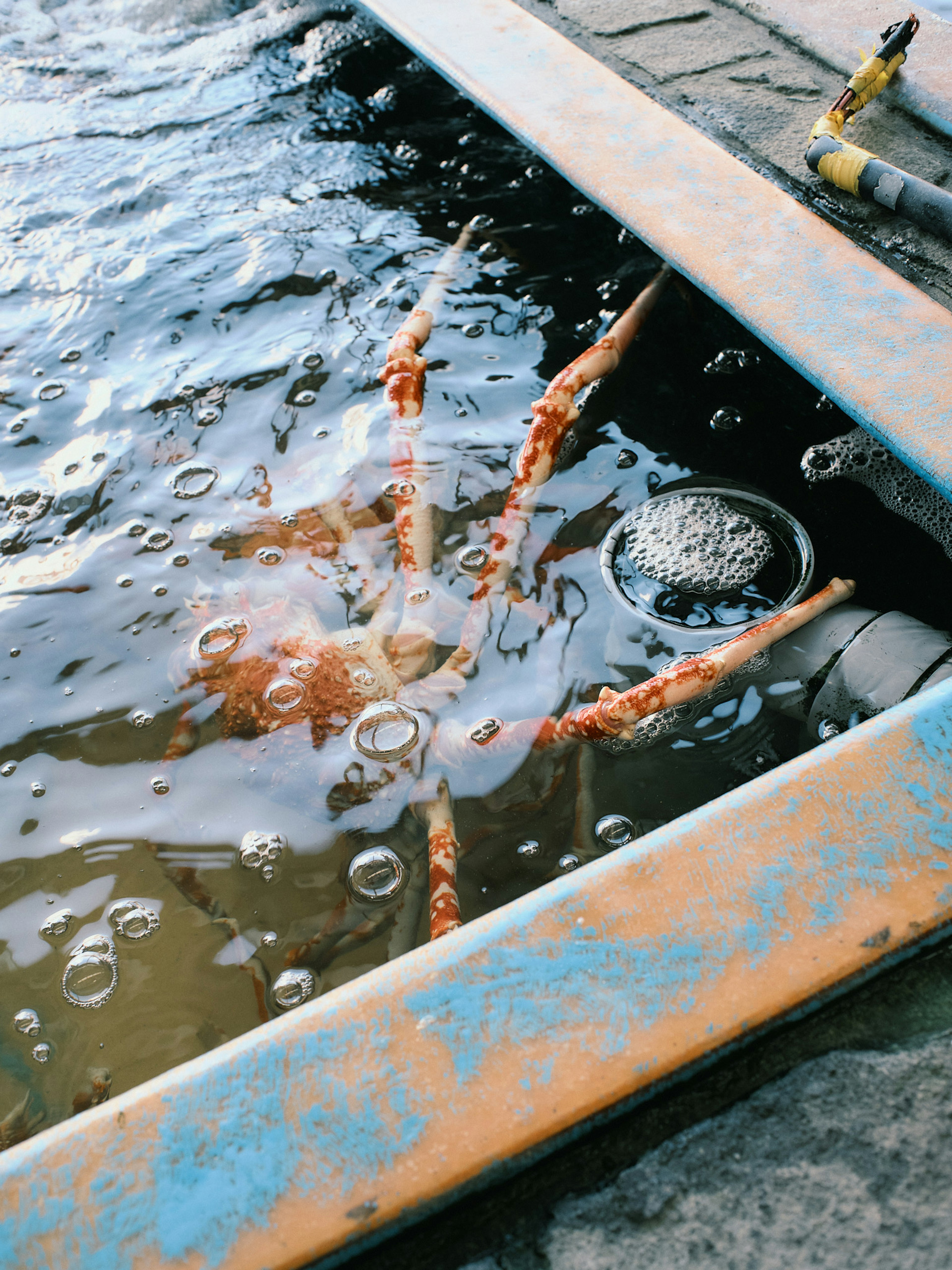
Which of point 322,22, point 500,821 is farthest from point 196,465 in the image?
point 322,22

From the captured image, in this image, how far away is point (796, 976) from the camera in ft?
2.94

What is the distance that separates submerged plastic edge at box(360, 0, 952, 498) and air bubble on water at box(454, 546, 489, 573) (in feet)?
2.49

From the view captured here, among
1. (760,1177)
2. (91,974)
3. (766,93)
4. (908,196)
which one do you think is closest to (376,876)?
(91,974)

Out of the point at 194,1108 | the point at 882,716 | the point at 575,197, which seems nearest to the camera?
the point at 194,1108

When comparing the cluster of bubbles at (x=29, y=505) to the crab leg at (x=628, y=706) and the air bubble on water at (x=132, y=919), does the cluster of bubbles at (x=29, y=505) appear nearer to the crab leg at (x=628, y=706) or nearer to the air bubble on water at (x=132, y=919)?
the air bubble on water at (x=132, y=919)

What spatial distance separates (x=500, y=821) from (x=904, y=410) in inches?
41.6

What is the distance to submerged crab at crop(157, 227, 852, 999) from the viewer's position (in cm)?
138

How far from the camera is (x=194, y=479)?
2.15 metres

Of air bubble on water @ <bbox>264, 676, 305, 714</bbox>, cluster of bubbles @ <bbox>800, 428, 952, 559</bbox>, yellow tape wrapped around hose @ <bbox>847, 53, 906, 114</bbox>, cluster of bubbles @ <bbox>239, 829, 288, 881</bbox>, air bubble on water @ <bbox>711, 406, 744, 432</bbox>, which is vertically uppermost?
yellow tape wrapped around hose @ <bbox>847, 53, 906, 114</bbox>

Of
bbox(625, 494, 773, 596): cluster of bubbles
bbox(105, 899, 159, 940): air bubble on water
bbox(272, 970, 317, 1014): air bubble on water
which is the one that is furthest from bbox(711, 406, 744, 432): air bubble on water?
bbox(105, 899, 159, 940): air bubble on water

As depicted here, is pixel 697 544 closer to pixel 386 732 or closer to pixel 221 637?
pixel 386 732

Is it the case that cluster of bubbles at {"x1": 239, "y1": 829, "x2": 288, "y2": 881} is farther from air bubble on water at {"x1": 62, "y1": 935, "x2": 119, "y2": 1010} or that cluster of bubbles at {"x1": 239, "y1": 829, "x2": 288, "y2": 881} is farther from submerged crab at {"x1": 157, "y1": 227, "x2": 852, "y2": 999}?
air bubble on water at {"x1": 62, "y1": 935, "x2": 119, "y2": 1010}

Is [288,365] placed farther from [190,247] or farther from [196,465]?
[190,247]

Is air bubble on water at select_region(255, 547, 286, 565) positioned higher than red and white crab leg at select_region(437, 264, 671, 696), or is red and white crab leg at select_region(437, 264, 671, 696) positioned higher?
red and white crab leg at select_region(437, 264, 671, 696)
